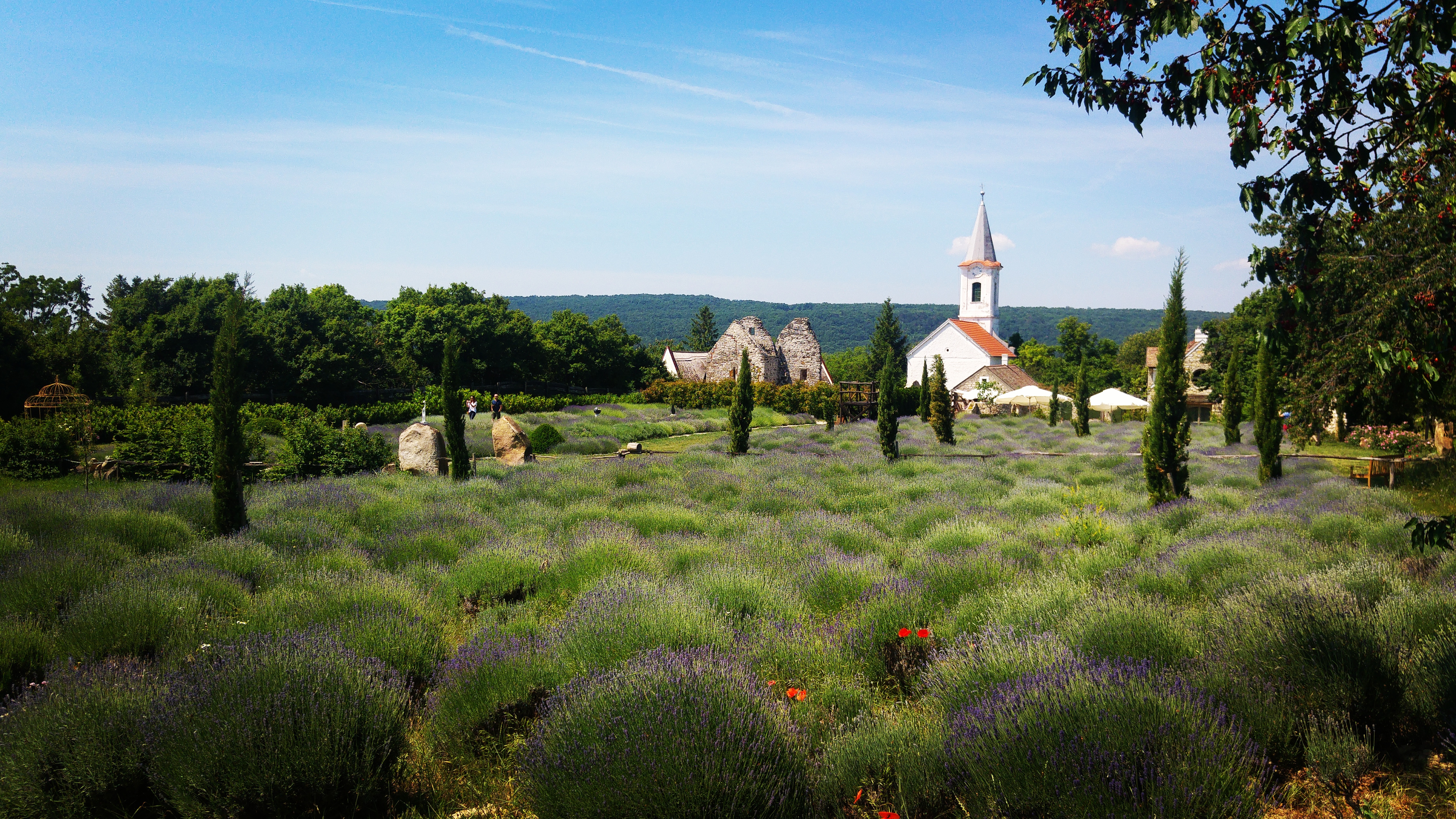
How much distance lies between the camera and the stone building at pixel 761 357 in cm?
4546

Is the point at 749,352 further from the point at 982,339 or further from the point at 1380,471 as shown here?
the point at 1380,471

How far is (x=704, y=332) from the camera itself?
92562mm

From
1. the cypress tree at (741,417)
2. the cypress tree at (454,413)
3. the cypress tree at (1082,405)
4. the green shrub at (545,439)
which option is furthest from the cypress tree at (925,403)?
the cypress tree at (454,413)

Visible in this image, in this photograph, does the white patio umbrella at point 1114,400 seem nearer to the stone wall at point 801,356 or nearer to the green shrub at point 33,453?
the stone wall at point 801,356

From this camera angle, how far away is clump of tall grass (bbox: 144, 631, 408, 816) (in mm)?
3336

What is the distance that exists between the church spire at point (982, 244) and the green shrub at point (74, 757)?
76.0m

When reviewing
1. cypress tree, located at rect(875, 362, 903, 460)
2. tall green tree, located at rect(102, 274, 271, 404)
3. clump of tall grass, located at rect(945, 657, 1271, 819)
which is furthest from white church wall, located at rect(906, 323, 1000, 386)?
clump of tall grass, located at rect(945, 657, 1271, 819)

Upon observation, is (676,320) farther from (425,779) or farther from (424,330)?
(425,779)

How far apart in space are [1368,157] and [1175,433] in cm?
932

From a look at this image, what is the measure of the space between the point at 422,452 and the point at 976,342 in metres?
52.1

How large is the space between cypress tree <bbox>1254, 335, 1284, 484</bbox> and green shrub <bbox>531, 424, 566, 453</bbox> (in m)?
16.9

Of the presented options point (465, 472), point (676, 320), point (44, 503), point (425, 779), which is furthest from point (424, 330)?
point (676, 320)

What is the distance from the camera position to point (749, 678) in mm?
4102

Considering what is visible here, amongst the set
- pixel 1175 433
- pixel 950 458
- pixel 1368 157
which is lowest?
pixel 950 458
